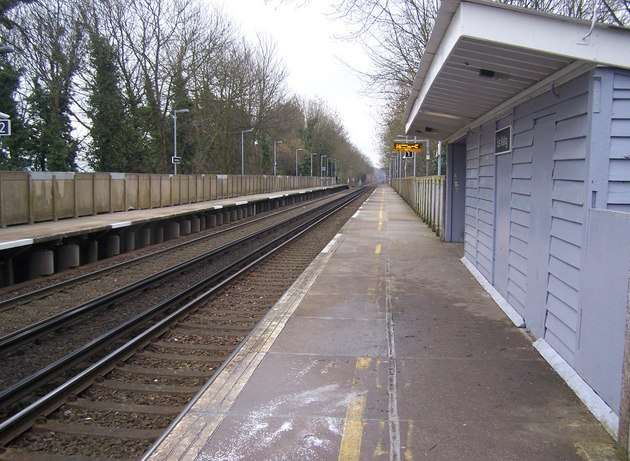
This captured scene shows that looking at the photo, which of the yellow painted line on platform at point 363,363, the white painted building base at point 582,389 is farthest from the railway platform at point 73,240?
the white painted building base at point 582,389

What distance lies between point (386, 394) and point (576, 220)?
2138mm

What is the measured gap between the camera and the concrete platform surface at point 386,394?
379cm

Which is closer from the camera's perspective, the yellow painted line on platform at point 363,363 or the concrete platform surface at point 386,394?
the concrete platform surface at point 386,394

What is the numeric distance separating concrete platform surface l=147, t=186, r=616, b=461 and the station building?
0.35 metres

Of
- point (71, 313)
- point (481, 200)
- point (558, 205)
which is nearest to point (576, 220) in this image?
point (558, 205)

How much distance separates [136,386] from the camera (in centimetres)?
550

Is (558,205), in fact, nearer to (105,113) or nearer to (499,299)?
(499,299)

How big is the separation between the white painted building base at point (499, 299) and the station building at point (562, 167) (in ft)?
0.10

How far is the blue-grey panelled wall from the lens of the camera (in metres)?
4.12

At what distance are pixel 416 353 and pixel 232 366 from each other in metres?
1.78

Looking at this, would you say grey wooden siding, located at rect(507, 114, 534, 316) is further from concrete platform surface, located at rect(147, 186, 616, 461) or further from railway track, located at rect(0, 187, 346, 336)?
railway track, located at rect(0, 187, 346, 336)

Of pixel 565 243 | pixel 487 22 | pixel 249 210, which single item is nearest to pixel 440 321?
pixel 565 243

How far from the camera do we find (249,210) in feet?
114

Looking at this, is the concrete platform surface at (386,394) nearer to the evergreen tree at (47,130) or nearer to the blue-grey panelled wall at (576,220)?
the blue-grey panelled wall at (576,220)
